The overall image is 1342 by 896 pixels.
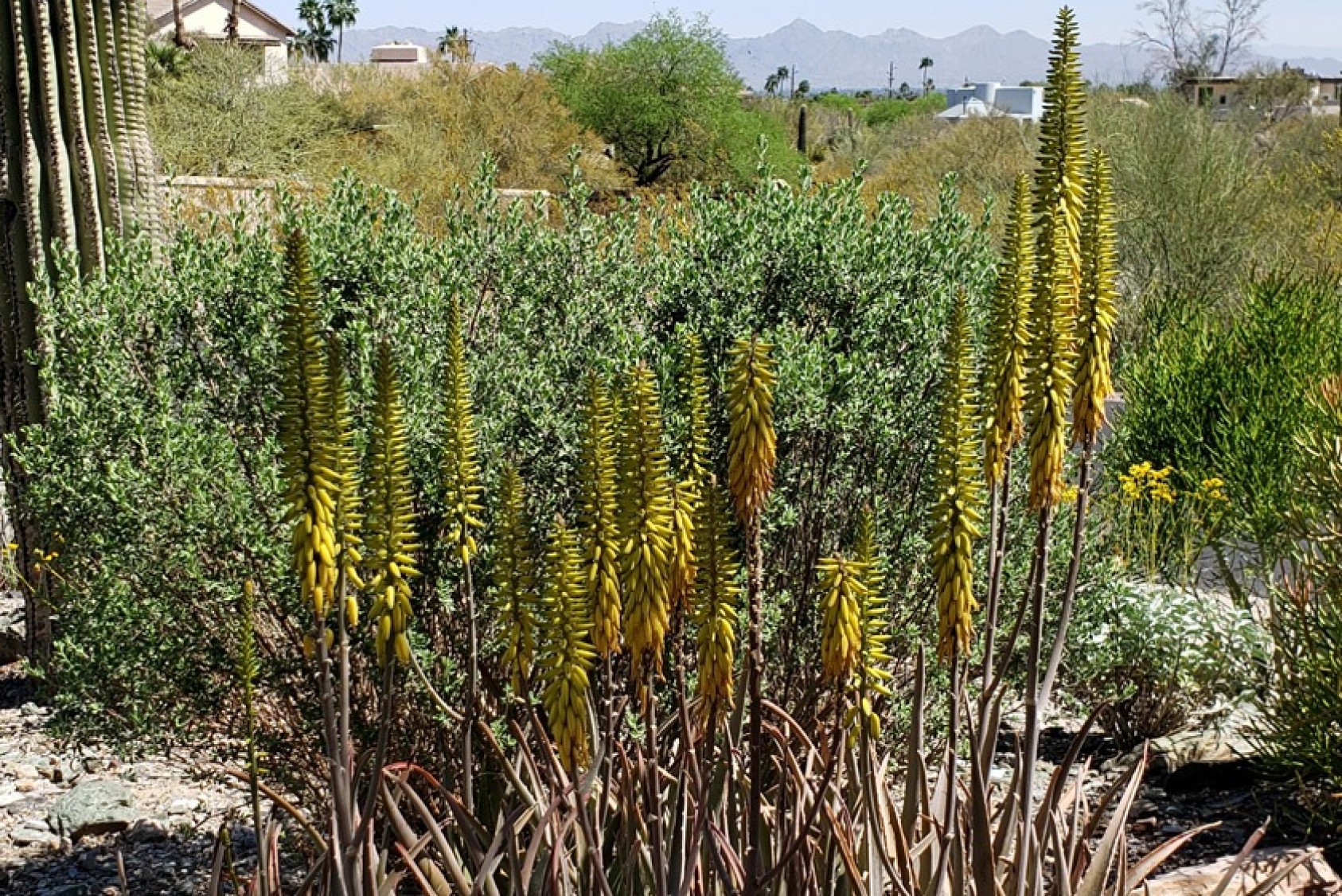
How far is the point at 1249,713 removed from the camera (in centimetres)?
561

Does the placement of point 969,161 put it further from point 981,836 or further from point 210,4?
point 210,4

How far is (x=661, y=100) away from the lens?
3831 cm

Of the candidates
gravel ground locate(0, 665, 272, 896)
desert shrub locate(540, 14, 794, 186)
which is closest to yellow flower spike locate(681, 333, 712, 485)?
gravel ground locate(0, 665, 272, 896)

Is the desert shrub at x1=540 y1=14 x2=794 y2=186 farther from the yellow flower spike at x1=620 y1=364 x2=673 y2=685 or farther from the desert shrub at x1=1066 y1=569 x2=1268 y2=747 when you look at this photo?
the yellow flower spike at x1=620 y1=364 x2=673 y2=685

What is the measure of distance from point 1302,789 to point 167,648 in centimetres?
327

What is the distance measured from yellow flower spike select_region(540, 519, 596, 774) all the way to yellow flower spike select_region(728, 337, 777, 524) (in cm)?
25

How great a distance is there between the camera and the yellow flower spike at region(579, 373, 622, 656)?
2.07 meters

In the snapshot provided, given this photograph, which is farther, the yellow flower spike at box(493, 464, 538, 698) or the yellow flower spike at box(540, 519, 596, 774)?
the yellow flower spike at box(493, 464, 538, 698)

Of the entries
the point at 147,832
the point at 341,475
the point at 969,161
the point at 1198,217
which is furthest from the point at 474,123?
the point at 341,475

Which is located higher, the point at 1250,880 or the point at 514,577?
the point at 514,577

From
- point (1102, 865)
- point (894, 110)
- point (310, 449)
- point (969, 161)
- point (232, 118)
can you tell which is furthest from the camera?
point (894, 110)

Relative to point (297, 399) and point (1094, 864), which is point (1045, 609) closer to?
point (1094, 864)

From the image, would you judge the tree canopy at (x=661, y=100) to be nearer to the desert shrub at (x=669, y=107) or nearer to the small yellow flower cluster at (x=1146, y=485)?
the desert shrub at (x=669, y=107)

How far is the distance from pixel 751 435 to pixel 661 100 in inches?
1469
